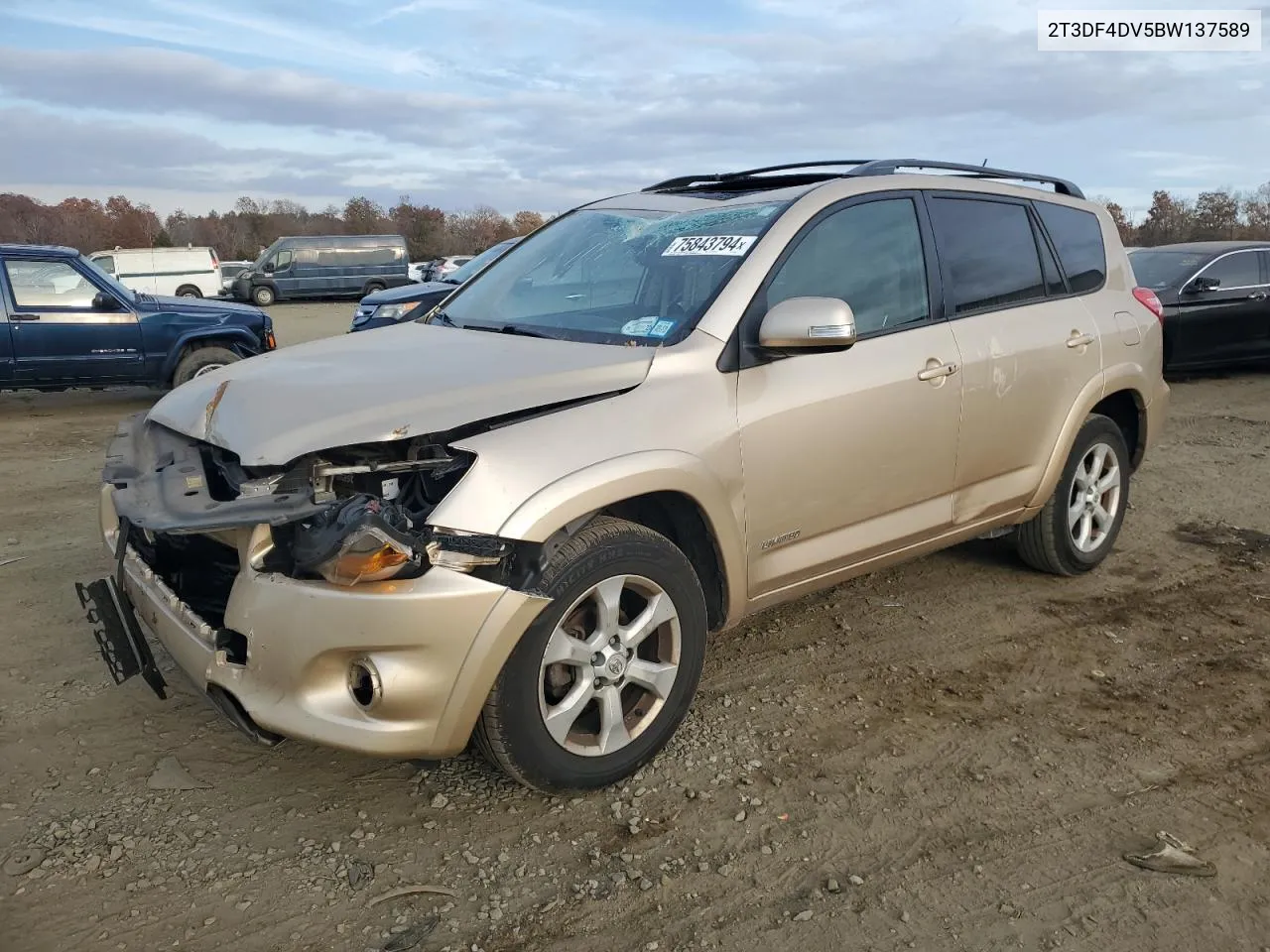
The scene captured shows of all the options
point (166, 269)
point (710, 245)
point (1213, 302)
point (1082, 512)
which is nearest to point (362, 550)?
point (710, 245)

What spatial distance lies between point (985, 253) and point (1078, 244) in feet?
2.74

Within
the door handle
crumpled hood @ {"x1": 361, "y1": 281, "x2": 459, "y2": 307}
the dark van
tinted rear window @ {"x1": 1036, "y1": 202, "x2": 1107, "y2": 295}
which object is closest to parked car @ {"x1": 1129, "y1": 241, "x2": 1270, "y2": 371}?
tinted rear window @ {"x1": 1036, "y1": 202, "x2": 1107, "y2": 295}

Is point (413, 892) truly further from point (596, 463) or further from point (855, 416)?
point (855, 416)

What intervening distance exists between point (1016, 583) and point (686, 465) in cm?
254

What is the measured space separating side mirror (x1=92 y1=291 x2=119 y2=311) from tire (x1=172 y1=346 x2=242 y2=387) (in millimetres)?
796

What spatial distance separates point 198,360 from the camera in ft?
32.6

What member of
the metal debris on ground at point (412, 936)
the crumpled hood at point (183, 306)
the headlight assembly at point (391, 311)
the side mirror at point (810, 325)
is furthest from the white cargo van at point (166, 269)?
the metal debris on ground at point (412, 936)

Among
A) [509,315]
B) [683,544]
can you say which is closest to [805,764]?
[683,544]

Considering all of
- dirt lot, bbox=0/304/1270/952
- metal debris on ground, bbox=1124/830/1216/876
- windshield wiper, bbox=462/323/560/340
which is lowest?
metal debris on ground, bbox=1124/830/1216/876

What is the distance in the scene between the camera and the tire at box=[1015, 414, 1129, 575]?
14.5 feet

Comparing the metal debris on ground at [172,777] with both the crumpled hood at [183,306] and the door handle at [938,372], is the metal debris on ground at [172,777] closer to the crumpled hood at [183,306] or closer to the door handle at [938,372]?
the door handle at [938,372]

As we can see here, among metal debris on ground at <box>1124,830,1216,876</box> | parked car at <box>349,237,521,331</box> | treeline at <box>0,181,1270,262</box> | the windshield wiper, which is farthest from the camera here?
treeline at <box>0,181,1270,262</box>

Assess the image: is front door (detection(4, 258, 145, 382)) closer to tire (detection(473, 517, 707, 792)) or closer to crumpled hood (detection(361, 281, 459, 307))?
crumpled hood (detection(361, 281, 459, 307))

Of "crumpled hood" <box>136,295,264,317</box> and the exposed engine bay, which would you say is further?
"crumpled hood" <box>136,295,264,317</box>
